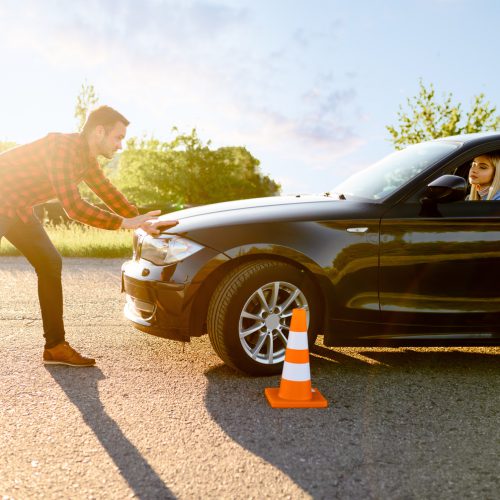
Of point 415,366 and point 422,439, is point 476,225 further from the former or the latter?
point 422,439

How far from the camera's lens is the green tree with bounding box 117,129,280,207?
A: 54.8 meters

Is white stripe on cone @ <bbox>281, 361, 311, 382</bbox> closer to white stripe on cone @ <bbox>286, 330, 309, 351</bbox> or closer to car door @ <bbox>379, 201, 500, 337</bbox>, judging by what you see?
white stripe on cone @ <bbox>286, 330, 309, 351</bbox>

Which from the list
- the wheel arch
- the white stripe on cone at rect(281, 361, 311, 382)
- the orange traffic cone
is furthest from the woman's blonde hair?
the white stripe on cone at rect(281, 361, 311, 382)

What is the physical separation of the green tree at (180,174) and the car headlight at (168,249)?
49.8 metres

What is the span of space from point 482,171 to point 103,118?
2.74 meters

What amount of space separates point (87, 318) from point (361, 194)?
3.02 metres

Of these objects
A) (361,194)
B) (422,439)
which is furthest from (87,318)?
(422,439)

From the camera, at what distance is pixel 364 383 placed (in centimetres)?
461

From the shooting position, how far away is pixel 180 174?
178 ft

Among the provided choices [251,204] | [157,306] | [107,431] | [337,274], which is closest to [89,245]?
[251,204]

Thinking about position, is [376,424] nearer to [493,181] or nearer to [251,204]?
[251,204]

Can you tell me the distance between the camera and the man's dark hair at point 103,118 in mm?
4719

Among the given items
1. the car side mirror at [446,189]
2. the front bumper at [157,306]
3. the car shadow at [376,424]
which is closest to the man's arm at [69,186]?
the front bumper at [157,306]

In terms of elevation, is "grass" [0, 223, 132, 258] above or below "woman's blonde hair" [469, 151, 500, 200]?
below
